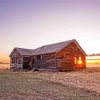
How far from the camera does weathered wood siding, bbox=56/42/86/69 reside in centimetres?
4827

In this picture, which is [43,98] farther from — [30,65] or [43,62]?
[30,65]

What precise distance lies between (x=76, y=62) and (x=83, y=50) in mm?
2975

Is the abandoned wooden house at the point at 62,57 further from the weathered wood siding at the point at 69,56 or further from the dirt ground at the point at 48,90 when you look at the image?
the dirt ground at the point at 48,90

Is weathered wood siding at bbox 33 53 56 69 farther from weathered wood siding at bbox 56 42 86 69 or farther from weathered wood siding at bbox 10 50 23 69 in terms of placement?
weathered wood siding at bbox 10 50 23 69

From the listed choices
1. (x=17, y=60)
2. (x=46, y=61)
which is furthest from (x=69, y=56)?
(x=17, y=60)

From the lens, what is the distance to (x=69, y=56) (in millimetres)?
49219

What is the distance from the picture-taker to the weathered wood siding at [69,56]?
158ft

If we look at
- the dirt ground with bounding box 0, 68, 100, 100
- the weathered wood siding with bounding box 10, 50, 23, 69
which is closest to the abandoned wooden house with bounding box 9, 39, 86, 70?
the weathered wood siding with bounding box 10, 50, 23, 69

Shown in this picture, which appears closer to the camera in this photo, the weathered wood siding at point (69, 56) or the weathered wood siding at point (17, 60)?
the weathered wood siding at point (69, 56)

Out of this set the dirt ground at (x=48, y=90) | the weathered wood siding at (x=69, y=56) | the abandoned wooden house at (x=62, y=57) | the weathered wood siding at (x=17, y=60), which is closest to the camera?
the dirt ground at (x=48, y=90)

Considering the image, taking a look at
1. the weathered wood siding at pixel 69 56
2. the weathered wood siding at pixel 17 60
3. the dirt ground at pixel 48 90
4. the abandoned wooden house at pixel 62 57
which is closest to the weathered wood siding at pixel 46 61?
the abandoned wooden house at pixel 62 57

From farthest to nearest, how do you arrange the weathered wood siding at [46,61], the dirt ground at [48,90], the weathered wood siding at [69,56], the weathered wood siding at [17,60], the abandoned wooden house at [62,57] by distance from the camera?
the weathered wood siding at [17,60] → the weathered wood siding at [46,61] → the weathered wood siding at [69,56] → the abandoned wooden house at [62,57] → the dirt ground at [48,90]

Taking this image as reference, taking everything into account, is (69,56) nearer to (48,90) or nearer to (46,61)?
(46,61)

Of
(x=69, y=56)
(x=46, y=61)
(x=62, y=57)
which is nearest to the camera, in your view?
(x=62, y=57)
